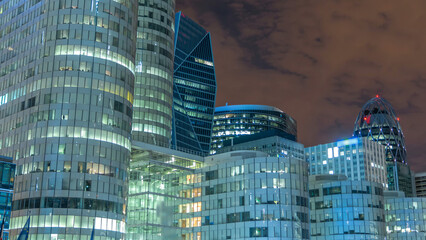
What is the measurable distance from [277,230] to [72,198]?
4767cm

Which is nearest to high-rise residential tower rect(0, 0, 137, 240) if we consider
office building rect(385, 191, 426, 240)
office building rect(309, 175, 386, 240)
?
office building rect(309, 175, 386, 240)

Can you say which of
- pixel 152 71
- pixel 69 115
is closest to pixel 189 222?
pixel 69 115

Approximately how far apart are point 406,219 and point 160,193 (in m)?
94.1

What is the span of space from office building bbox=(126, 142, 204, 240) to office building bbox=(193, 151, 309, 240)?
6608mm

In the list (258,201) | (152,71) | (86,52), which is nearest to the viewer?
(86,52)

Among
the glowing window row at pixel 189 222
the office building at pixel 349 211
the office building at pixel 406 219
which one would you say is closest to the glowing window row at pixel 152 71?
the glowing window row at pixel 189 222

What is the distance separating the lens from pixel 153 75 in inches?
6850

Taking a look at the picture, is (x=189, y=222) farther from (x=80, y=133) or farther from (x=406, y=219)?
(x=406, y=219)

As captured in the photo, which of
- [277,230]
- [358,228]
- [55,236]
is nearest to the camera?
[55,236]

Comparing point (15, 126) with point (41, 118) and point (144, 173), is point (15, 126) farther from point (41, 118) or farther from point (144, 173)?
point (144, 173)

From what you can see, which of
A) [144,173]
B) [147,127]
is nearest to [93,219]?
[144,173]

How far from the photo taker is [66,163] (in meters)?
112

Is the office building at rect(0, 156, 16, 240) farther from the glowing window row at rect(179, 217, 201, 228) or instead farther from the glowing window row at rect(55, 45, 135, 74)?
the glowing window row at rect(179, 217, 201, 228)

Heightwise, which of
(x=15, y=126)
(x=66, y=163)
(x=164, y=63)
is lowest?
(x=66, y=163)
